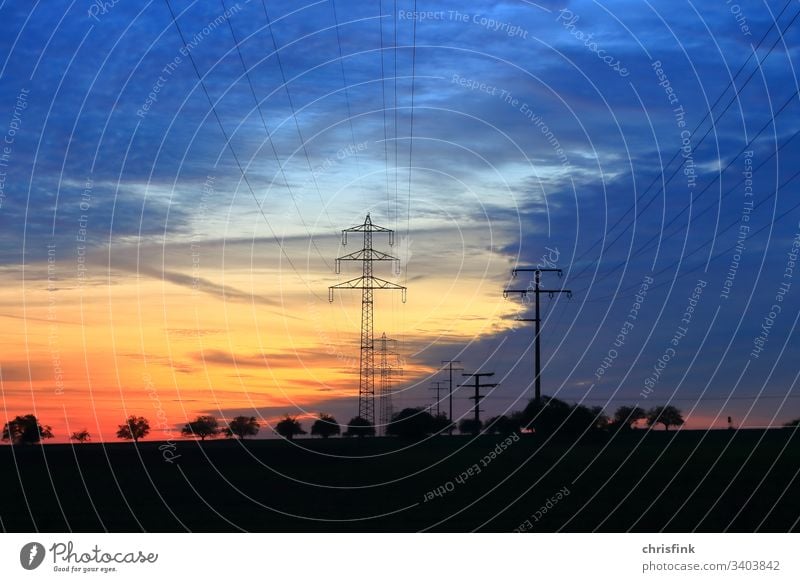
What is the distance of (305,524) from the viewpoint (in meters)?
32.8

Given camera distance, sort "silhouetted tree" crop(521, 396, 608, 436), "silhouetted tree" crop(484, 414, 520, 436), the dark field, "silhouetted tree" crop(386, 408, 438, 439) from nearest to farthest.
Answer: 1. the dark field
2. "silhouetted tree" crop(521, 396, 608, 436)
3. "silhouetted tree" crop(386, 408, 438, 439)
4. "silhouetted tree" crop(484, 414, 520, 436)

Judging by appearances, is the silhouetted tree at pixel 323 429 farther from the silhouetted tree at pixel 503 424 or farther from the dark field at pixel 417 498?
the dark field at pixel 417 498

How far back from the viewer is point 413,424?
12838 centimetres

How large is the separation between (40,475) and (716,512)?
42266 mm

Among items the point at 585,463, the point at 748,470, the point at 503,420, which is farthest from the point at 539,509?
the point at 503,420

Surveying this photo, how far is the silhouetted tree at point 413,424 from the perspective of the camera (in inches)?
5044

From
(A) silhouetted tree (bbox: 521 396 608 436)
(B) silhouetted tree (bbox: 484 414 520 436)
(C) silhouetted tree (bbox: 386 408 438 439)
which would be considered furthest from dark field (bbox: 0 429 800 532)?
(B) silhouetted tree (bbox: 484 414 520 436)

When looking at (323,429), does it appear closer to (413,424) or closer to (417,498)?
(413,424)

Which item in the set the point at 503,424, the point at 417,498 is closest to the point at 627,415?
the point at 503,424

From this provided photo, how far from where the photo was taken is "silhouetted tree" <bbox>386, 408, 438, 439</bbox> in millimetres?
128125

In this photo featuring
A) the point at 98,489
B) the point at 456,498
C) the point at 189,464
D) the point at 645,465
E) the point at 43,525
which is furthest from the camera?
the point at 189,464

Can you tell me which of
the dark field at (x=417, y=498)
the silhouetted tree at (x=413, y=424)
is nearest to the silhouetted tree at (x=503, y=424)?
the silhouetted tree at (x=413, y=424)

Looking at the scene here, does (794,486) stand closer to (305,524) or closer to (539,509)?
(539,509)

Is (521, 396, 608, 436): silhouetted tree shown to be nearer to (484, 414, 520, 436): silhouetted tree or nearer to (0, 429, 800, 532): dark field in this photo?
(0, 429, 800, 532): dark field
